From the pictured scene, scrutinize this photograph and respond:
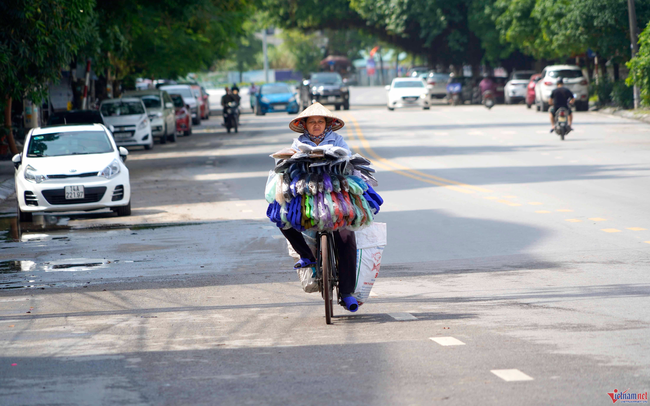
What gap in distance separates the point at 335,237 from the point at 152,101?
89.0ft

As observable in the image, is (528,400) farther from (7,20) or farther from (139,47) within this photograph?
(139,47)

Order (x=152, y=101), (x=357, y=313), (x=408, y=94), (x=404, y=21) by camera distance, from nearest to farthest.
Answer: (x=357, y=313) → (x=152, y=101) → (x=408, y=94) → (x=404, y=21)

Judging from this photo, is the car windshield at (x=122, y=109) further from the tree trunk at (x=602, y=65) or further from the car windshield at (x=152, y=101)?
the tree trunk at (x=602, y=65)

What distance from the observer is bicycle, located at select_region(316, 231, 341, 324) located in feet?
23.0

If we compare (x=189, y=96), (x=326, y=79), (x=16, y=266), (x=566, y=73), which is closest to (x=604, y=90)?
(x=566, y=73)

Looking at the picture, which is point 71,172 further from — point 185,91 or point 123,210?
point 185,91

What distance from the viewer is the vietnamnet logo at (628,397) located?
193 inches

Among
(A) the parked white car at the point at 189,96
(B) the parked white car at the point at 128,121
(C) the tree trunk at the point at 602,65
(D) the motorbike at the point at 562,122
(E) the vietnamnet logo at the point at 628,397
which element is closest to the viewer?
(E) the vietnamnet logo at the point at 628,397

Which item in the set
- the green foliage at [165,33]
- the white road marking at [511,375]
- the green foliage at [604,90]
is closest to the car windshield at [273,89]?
the green foliage at [165,33]

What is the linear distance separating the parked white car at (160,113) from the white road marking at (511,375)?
90.9 ft

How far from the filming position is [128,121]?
2955cm

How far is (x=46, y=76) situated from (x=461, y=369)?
17.3m

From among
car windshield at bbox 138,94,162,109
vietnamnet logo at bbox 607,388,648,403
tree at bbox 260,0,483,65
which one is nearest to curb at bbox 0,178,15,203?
car windshield at bbox 138,94,162,109

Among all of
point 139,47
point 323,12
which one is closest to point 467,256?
point 139,47
